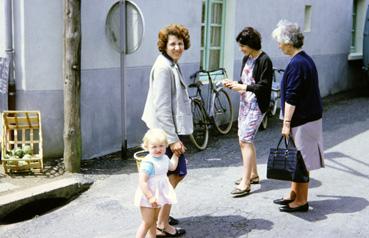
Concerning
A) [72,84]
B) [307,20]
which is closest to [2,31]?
[72,84]

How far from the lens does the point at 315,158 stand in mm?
5195

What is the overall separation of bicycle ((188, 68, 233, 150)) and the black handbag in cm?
286

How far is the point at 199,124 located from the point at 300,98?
3546 millimetres

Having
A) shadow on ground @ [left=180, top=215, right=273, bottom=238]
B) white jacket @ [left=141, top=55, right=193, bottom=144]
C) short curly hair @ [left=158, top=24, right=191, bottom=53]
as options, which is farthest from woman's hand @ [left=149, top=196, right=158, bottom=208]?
short curly hair @ [left=158, top=24, right=191, bottom=53]

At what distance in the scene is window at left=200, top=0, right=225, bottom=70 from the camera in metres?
9.70

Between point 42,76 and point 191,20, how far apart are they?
310 centimetres

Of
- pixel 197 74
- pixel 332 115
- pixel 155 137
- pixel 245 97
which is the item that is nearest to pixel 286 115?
pixel 245 97

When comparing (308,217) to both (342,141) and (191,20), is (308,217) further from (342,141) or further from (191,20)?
(191,20)

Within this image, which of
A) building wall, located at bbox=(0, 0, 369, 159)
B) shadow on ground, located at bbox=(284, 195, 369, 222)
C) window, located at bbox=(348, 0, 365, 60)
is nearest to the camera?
shadow on ground, located at bbox=(284, 195, 369, 222)

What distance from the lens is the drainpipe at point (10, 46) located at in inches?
261

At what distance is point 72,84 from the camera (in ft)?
21.7

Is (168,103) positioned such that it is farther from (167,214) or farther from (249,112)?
(249,112)

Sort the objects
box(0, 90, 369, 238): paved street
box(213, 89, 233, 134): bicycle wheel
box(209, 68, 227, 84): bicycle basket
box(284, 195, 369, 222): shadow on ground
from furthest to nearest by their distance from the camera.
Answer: box(209, 68, 227, 84): bicycle basket → box(213, 89, 233, 134): bicycle wheel → box(284, 195, 369, 222): shadow on ground → box(0, 90, 369, 238): paved street

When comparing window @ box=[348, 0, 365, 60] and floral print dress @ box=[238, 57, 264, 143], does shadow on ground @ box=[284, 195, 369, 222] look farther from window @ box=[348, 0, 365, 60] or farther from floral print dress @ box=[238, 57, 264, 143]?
window @ box=[348, 0, 365, 60]
